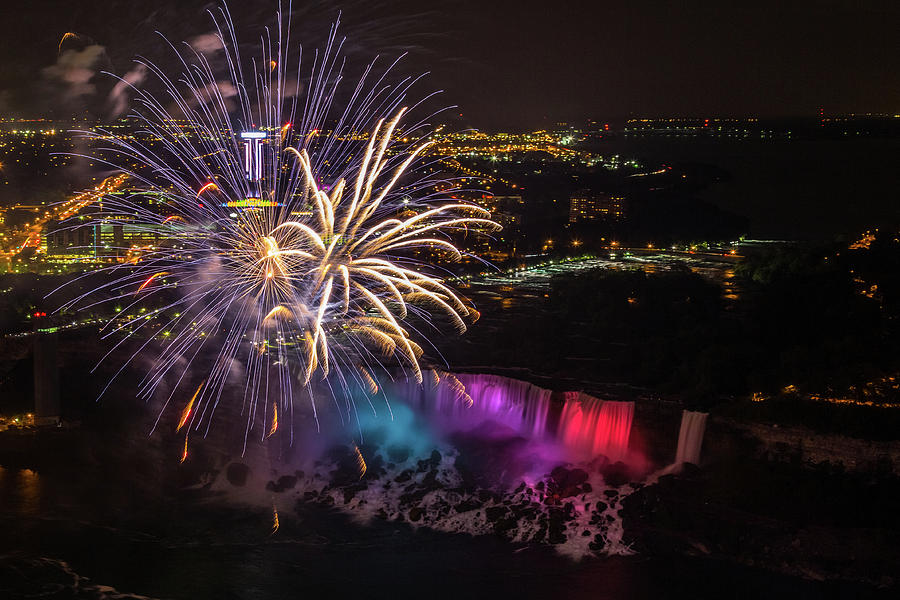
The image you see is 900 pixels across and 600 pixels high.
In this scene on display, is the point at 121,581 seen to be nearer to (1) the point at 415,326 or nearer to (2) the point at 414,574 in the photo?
(2) the point at 414,574

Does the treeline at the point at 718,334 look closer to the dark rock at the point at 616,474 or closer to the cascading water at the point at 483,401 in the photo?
the cascading water at the point at 483,401

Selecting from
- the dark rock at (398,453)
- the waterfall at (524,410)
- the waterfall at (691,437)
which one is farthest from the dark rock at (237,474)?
the waterfall at (691,437)

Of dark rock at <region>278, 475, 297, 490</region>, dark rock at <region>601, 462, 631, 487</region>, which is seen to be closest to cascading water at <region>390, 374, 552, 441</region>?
dark rock at <region>601, 462, 631, 487</region>

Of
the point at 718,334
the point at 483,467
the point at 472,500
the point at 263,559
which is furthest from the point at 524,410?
the point at 263,559

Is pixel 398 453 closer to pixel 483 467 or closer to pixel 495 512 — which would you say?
pixel 483 467

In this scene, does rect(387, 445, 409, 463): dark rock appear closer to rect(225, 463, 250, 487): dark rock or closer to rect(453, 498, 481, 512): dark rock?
rect(453, 498, 481, 512): dark rock

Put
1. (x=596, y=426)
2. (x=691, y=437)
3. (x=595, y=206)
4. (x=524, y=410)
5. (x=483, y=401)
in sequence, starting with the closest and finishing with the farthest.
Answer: (x=691, y=437)
(x=596, y=426)
(x=524, y=410)
(x=483, y=401)
(x=595, y=206)
